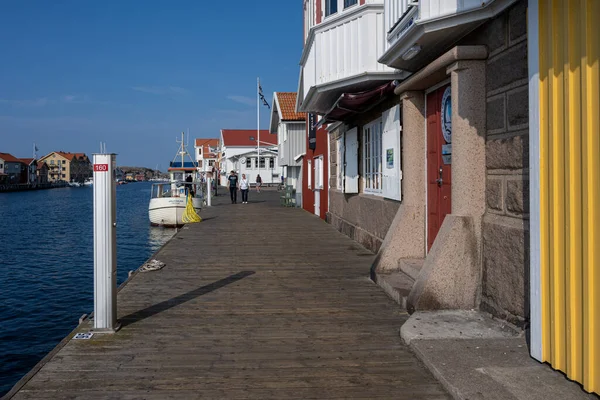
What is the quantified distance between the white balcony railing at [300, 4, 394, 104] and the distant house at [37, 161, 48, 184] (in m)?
143

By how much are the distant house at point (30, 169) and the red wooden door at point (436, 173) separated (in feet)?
442

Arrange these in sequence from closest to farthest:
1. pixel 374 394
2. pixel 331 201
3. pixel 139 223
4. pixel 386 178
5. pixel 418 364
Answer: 1. pixel 374 394
2. pixel 418 364
3. pixel 386 178
4. pixel 331 201
5. pixel 139 223

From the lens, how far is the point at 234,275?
28.2 ft

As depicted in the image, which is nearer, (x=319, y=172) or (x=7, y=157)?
(x=319, y=172)

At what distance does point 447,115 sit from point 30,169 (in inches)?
5458

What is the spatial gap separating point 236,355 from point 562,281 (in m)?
2.56

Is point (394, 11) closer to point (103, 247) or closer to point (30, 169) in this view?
point (103, 247)

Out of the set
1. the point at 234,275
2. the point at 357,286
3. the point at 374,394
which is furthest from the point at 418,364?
the point at 234,275

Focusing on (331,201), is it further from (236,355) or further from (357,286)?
(236,355)

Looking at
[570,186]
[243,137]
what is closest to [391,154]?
[570,186]

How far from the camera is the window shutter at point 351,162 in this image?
12.0m

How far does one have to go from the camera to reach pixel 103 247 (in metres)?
5.34

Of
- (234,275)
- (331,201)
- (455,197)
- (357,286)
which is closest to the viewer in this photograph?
(455,197)

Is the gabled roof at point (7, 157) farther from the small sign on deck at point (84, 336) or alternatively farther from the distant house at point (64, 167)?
the small sign on deck at point (84, 336)
